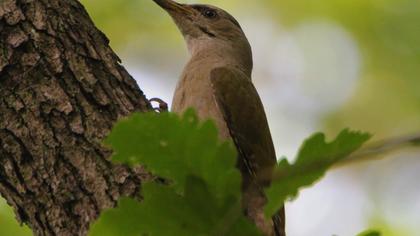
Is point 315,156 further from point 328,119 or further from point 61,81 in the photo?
point 328,119

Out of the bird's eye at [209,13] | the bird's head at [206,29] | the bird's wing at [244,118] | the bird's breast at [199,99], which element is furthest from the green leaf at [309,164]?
the bird's eye at [209,13]

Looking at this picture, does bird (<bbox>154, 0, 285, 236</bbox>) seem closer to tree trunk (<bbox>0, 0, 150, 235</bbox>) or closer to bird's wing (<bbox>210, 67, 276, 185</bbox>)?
bird's wing (<bbox>210, 67, 276, 185</bbox>)

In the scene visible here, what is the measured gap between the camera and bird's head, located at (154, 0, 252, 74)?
7098 mm

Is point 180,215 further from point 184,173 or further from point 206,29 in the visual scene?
point 206,29

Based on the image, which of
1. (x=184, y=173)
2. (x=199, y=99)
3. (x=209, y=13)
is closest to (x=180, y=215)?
(x=184, y=173)

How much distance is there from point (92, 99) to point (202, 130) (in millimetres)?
2428

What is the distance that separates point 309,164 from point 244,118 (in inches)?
168

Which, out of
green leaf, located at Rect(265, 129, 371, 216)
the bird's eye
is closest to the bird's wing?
the bird's eye

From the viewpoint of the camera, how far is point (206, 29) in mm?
7277

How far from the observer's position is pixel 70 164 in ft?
12.2

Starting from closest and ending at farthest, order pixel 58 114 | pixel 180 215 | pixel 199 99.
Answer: pixel 180 215
pixel 58 114
pixel 199 99

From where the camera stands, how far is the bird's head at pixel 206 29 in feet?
23.3

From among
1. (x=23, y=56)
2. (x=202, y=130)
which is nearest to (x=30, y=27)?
(x=23, y=56)

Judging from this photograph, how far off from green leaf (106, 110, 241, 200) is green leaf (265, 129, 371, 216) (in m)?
0.10
